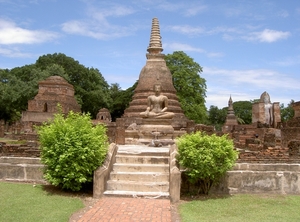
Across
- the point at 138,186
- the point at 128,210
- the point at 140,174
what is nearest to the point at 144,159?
the point at 140,174

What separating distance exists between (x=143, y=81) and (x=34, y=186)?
56.3ft

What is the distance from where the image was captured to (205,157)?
7.68 metres

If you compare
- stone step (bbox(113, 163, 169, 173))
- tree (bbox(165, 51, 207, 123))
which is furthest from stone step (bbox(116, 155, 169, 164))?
tree (bbox(165, 51, 207, 123))

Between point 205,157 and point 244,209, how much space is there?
4.48ft

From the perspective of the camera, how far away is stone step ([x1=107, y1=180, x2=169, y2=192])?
7.79 m

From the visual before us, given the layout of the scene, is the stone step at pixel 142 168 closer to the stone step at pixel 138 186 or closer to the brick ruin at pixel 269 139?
the stone step at pixel 138 186

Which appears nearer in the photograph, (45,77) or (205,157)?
(205,157)

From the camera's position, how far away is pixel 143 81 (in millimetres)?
24859

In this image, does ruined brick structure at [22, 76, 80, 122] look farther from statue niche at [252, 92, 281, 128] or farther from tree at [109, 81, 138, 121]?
statue niche at [252, 92, 281, 128]

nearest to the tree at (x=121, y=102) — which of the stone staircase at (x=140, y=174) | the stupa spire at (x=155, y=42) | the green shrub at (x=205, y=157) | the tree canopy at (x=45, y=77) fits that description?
the tree canopy at (x=45, y=77)

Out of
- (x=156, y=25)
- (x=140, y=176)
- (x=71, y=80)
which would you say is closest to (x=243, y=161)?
(x=140, y=176)

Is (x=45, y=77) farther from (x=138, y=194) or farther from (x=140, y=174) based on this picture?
(x=138, y=194)

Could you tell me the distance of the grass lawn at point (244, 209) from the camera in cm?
631

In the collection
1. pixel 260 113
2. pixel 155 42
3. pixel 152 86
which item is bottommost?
pixel 260 113
